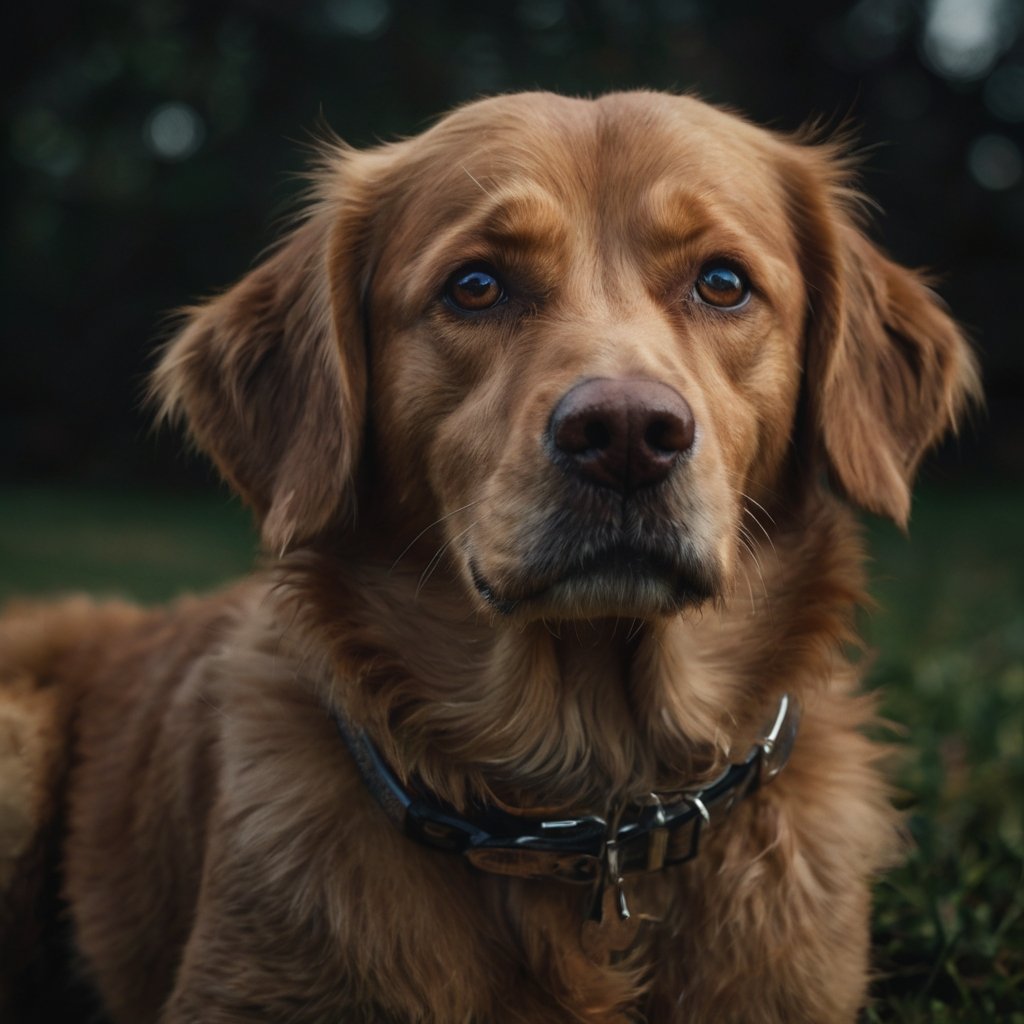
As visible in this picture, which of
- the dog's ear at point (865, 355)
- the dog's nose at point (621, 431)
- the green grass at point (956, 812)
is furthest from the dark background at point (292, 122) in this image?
the dog's nose at point (621, 431)

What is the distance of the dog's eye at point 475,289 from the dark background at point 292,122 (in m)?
10.6

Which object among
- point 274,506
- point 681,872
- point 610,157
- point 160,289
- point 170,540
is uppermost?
point 610,157

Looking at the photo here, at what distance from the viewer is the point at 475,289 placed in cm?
294

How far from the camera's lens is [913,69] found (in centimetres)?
1410

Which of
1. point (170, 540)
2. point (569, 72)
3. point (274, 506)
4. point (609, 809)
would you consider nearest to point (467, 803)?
point (609, 809)

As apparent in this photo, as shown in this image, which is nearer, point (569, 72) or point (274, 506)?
point (274, 506)

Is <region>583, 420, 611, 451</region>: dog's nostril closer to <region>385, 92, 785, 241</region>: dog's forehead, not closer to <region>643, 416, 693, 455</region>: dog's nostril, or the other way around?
<region>643, 416, 693, 455</region>: dog's nostril

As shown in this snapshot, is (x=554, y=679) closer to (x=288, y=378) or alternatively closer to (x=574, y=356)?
(x=574, y=356)

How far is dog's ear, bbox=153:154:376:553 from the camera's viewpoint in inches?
120

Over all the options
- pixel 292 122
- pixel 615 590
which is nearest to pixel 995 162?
pixel 292 122

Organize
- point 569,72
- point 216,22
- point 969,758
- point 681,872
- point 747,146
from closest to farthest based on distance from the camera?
point 681,872, point 747,146, point 969,758, point 569,72, point 216,22

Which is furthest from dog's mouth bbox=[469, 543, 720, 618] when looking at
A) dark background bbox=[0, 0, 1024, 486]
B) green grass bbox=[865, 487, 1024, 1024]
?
dark background bbox=[0, 0, 1024, 486]

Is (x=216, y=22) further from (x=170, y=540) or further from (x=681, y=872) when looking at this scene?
(x=681, y=872)

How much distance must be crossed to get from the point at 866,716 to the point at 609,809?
2.56 feet
